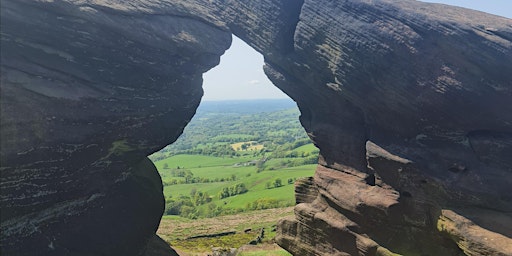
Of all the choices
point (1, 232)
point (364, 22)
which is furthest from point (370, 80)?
point (1, 232)

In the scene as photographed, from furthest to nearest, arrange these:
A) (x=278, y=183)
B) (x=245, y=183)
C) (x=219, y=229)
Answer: (x=245, y=183)
(x=278, y=183)
(x=219, y=229)

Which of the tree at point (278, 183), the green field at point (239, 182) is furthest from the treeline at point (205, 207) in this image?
the tree at point (278, 183)

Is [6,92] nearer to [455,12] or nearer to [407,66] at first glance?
[407,66]

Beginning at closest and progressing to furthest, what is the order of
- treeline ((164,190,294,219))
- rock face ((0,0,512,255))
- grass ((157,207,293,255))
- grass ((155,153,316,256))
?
rock face ((0,0,512,255)) → grass ((155,153,316,256)) → grass ((157,207,293,255)) → treeline ((164,190,294,219))

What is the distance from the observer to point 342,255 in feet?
76.5

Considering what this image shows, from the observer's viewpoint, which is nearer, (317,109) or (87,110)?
(87,110)

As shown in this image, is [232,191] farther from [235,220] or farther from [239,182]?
[235,220]

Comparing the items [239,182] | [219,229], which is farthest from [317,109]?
[239,182]

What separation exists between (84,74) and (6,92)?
3933 mm

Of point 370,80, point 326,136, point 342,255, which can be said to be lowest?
point 342,255

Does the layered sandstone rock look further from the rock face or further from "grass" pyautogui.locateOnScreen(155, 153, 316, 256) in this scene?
"grass" pyautogui.locateOnScreen(155, 153, 316, 256)

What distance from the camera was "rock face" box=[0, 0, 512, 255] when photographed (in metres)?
19.0

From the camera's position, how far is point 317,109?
1042 inches

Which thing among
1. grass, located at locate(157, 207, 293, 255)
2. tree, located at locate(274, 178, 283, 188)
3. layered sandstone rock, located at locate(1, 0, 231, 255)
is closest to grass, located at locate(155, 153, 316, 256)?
grass, located at locate(157, 207, 293, 255)
